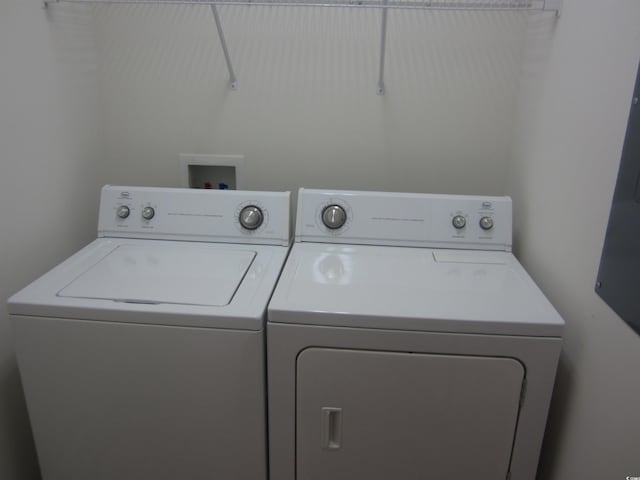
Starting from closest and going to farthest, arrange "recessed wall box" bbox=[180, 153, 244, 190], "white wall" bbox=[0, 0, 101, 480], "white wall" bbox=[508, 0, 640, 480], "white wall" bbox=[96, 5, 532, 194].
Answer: "white wall" bbox=[508, 0, 640, 480]
"white wall" bbox=[0, 0, 101, 480]
"white wall" bbox=[96, 5, 532, 194]
"recessed wall box" bbox=[180, 153, 244, 190]

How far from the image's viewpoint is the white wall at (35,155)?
1.41m

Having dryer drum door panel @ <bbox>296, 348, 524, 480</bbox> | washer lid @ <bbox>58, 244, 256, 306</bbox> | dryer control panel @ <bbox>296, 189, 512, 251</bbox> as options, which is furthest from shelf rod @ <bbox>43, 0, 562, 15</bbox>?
dryer drum door panel @ <bbox>296, 348, 524, 480</bbox>

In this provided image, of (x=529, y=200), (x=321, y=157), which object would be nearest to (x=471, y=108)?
(x=529, y=200)

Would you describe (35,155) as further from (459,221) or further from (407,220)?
(459,221)

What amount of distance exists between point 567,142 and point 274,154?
1.10 meters

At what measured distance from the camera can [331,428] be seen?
1270 mm

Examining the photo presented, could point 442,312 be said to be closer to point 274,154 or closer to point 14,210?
point 274,154

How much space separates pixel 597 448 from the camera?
1127 millimetres

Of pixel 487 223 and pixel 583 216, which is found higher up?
pixel 583 216

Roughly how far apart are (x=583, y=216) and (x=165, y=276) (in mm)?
1189

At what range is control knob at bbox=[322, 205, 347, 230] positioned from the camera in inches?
63.4

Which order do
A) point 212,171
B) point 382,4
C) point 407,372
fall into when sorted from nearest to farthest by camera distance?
point 407,372 → point 382,4 → point 212,171

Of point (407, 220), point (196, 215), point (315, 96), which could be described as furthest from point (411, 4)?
point (196, 215)

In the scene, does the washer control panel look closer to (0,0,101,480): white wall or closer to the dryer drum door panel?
(0,0,101,480): white wall
